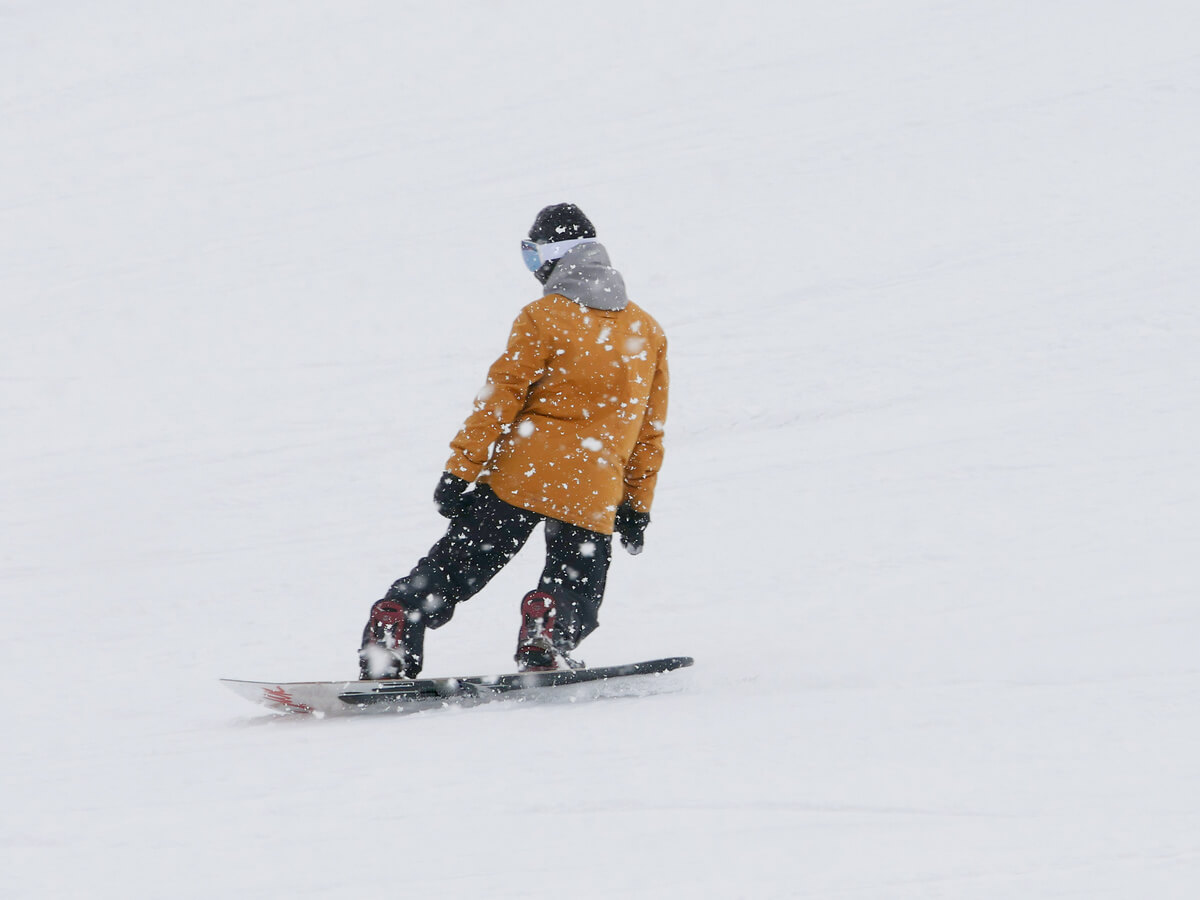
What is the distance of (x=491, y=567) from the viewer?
3.83 meters

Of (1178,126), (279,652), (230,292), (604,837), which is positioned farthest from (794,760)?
(1178,126)

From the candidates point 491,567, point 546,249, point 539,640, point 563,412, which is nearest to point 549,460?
point 563,412

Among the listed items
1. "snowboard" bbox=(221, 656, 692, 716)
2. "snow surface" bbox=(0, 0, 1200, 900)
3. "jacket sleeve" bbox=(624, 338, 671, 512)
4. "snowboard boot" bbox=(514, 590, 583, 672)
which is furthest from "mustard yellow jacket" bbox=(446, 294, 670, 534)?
"snow surface" bbox=(0, 0, 1200, 900)

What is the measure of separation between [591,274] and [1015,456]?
3292 millimetres

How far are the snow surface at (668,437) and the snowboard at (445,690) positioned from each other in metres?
0.08

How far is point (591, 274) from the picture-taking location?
3.69 meters

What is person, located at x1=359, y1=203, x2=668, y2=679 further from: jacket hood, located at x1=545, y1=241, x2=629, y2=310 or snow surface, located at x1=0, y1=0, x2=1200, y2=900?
snow surface, located at x1=0, y1=0, x2=1200, y2=900

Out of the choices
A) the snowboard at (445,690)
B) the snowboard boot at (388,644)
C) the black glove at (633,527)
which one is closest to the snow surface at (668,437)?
the snowboard at (445,690)

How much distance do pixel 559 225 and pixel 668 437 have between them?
3.55 m

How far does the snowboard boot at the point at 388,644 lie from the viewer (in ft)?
12.1

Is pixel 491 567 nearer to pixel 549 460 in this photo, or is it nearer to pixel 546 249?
pixel 549 460

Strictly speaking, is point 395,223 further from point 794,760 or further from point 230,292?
point 794,760

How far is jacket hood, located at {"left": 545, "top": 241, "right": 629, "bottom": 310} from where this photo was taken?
3668mm

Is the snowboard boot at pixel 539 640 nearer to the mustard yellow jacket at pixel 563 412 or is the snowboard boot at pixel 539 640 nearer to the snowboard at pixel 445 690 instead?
the snowboard at pixel 445 690
